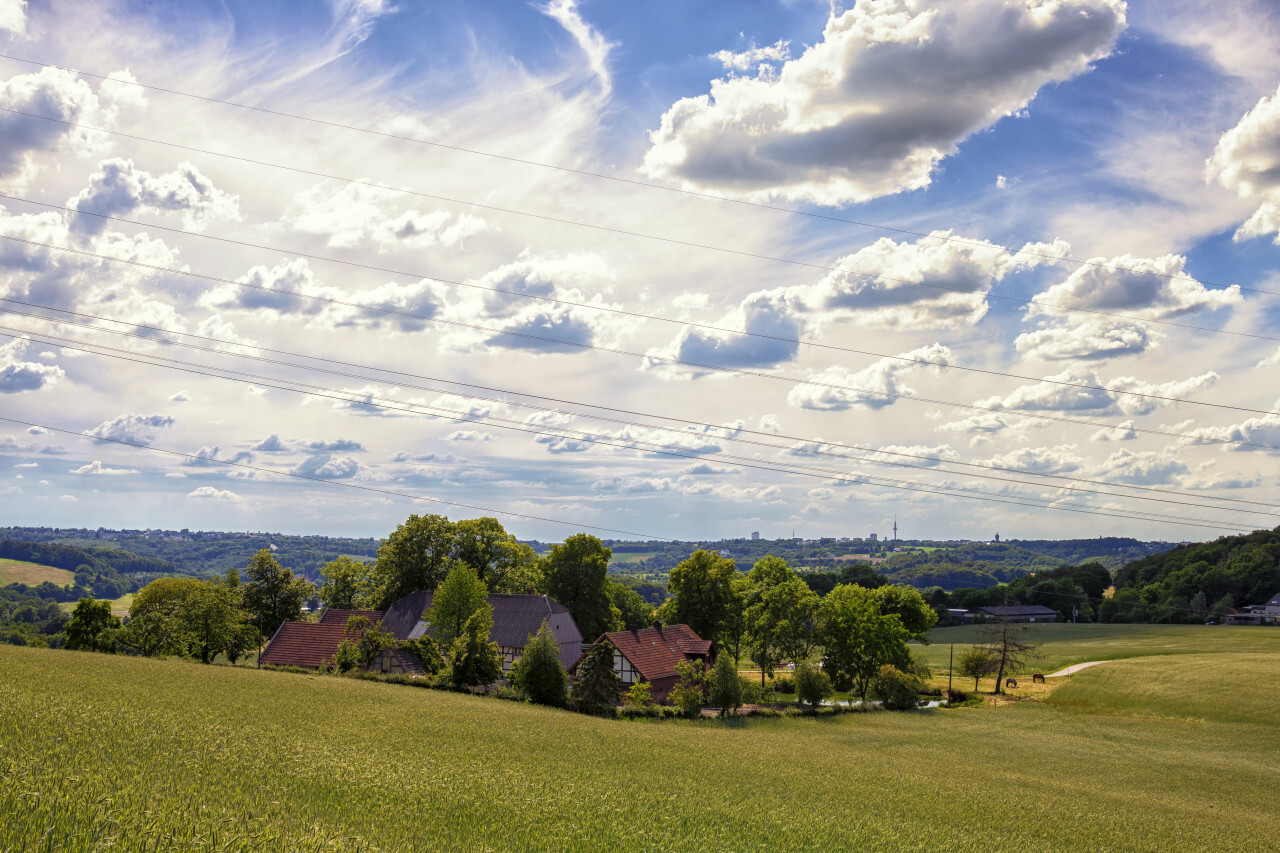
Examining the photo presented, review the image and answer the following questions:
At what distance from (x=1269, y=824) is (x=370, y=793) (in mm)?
32730

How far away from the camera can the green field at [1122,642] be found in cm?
9277

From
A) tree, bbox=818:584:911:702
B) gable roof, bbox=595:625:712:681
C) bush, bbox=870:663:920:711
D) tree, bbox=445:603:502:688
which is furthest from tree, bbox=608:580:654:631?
tree, bbox=445:603:502:688

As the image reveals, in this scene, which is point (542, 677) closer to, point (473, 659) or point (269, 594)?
point (473, 659)

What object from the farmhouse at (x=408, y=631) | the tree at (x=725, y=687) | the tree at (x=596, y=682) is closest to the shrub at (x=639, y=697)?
the tree at (x=596, y=682)

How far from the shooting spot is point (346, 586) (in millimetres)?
78438

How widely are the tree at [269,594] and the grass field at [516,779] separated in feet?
123

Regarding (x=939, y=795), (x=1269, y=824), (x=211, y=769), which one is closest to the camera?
(x=211, y=769)

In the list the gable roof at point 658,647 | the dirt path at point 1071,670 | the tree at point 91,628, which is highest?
the tree at point 91,628

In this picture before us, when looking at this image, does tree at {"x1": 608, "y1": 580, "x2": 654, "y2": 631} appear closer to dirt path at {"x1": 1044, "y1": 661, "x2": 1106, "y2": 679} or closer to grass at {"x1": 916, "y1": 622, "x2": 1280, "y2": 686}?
grass at {"x1": 916, "y1": 622, "x2": 1280, "y2": 686}

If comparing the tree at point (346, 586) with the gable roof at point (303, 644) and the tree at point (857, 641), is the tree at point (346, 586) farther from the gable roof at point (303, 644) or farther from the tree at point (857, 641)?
the tree at point (857, 641)

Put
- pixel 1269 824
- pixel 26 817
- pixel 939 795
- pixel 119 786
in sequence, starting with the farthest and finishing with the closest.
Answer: pixel 1269 824
pixel 939 795
pixel 119 786
pixel 26 817

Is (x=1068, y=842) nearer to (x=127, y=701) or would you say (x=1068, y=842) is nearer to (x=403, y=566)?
(x=127, y=701)

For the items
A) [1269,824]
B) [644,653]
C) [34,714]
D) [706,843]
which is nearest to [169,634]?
[644,653]

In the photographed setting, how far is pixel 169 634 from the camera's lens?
56219 mm
